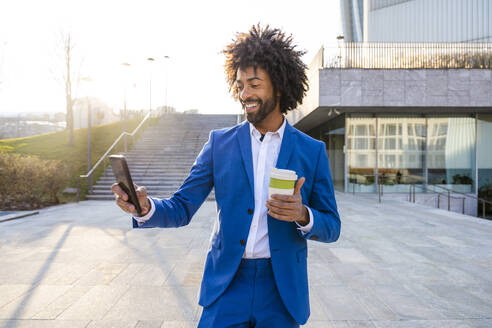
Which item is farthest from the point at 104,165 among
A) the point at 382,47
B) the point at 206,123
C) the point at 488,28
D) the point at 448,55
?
the point at 488,28

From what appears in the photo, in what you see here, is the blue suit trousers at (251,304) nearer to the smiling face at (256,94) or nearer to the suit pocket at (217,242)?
the suit pocket at (217,242)

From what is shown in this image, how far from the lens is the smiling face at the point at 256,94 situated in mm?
1780

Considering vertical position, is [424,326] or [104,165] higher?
[104,165]

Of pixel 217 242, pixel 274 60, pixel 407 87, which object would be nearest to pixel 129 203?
pixel 217 242

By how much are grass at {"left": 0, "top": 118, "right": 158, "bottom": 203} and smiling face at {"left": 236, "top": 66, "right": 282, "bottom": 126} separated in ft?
44.0

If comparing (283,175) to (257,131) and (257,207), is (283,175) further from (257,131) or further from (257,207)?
(257,131)

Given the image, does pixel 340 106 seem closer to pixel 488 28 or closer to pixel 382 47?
pixel 382 47

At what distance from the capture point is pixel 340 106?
1611 centimetres

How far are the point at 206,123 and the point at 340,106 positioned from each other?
10.3 metres

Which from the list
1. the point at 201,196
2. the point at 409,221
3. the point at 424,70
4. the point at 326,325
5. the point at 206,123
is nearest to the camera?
the point at 201,196

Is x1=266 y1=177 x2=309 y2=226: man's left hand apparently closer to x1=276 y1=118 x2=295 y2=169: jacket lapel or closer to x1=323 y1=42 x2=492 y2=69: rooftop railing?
x1=276 y1=118 x2=295 y2=169: jacket lapel

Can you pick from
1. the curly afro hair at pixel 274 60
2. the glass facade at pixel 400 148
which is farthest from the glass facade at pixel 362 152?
the curly afro hair at pixel 274 60

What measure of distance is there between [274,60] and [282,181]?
834 mm

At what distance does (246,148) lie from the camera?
1763 millimetres
